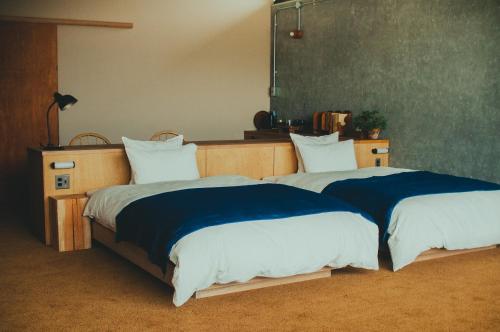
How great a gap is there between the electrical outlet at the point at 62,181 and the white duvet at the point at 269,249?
2.57 feet

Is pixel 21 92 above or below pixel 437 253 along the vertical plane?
above

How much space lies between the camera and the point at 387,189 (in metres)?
4.40

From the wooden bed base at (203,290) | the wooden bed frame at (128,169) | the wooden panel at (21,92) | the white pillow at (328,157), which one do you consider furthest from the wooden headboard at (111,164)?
the wooden panel at (21,92)

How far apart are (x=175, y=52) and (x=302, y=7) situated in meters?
1.63

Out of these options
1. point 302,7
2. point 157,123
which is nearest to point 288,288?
point 157,123

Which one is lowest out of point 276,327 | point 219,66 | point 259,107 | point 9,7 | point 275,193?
point 276,327

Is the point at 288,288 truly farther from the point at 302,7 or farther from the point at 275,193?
the point at 302,7

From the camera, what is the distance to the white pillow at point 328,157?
17.6ft

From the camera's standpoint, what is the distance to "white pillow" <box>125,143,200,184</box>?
4652 mm

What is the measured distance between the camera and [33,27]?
638cm

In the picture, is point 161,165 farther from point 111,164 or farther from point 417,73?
point 417,73

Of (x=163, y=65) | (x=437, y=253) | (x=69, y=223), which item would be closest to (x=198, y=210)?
(x=69, y=223)

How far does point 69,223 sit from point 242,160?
165cm

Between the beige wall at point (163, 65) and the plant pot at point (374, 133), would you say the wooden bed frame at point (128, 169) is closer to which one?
the plant pot at point (374, 133)
